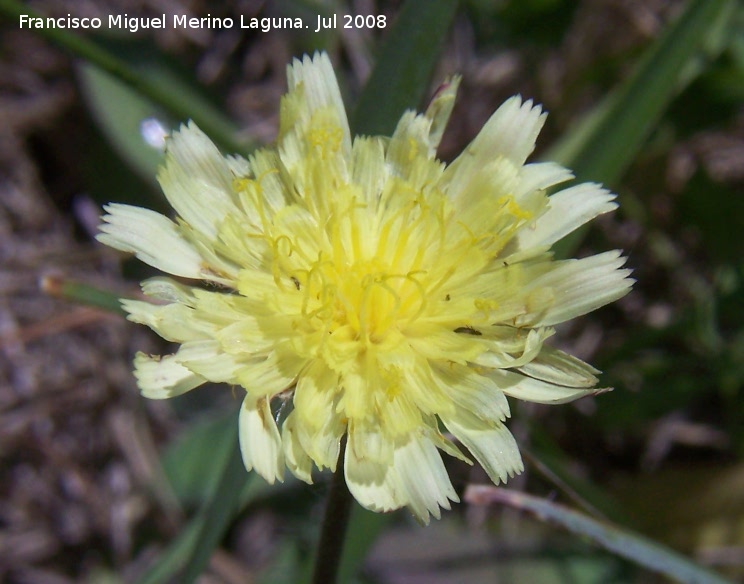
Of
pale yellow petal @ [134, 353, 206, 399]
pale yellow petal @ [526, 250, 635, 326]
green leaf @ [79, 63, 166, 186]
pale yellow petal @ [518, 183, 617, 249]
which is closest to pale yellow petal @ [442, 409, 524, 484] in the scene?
pale yellow petal @ [526, 250, 635, 326]

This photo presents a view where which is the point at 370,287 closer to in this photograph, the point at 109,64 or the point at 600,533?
the point at 600,533

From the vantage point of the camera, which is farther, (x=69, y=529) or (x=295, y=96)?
(x=69, y=529)

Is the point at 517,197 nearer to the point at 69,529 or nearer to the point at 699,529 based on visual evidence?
the point at 699,529

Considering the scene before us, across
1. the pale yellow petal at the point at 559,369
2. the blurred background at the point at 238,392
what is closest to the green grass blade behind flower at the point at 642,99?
the blurred background at the point at 238,392

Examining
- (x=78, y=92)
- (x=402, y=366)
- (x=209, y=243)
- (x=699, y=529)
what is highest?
(x=78, y=92)

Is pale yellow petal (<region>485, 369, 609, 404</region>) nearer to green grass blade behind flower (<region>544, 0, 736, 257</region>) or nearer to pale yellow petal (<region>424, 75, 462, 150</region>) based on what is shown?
pale yellow petal (<region>424, 75, 462, 150</region>)

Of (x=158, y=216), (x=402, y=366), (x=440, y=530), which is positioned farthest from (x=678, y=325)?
(x=158, y=216)

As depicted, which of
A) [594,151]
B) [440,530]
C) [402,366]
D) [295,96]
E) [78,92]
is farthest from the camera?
[78,92]
